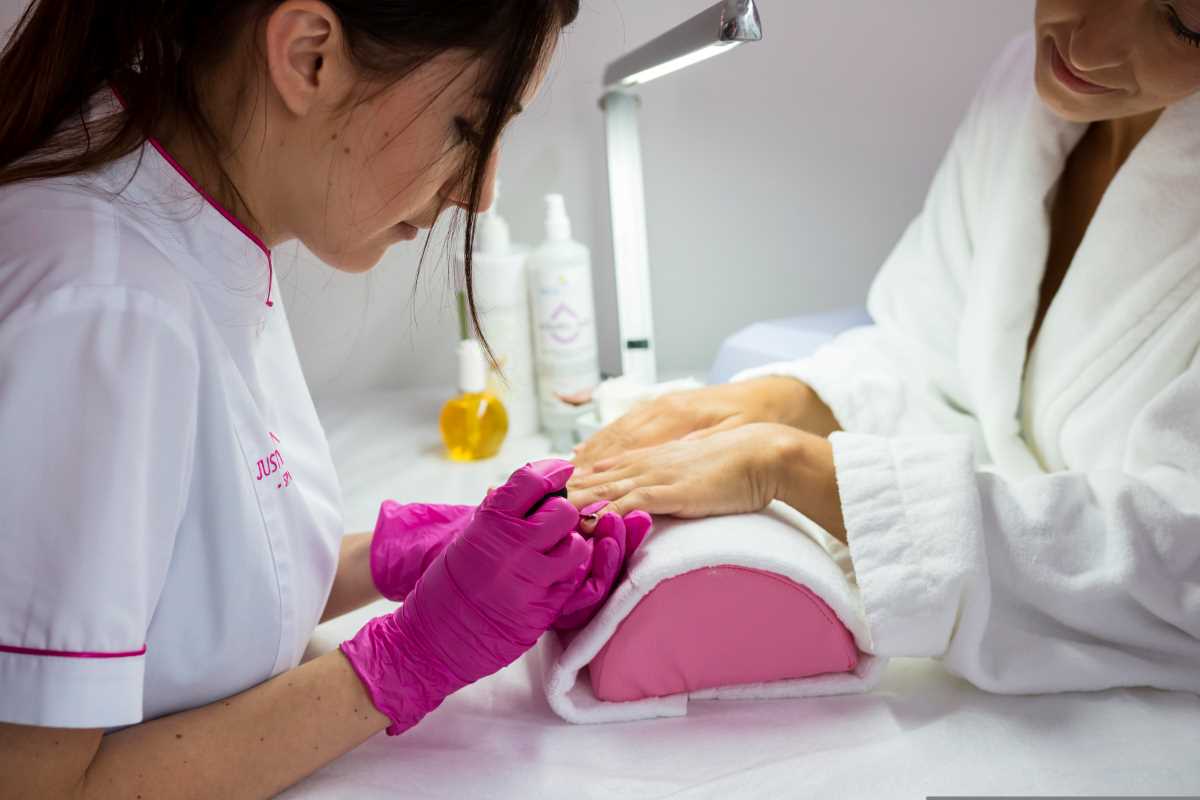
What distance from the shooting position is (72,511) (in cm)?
64

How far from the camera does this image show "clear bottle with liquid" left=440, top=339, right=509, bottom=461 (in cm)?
154

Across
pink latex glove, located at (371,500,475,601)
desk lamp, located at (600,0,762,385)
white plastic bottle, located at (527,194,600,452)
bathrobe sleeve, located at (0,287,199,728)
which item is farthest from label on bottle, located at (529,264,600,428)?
bathrobe sleeve, located at (0,287,199,728)

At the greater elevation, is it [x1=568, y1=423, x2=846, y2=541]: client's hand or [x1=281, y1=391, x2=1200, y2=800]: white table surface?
[x1=568, y1=423, x2=846, y2=541]: client's hand

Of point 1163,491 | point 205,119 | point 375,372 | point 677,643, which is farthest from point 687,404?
point 375,372

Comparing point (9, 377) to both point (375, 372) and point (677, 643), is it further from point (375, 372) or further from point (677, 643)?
point (375, 372)

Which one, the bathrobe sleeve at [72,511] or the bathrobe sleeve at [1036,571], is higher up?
the bathrobe sleeve at [72,511]

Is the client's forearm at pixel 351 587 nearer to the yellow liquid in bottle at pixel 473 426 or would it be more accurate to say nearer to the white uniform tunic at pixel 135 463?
the white uniform tunic at pixel 135 463

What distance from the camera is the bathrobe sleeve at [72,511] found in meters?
0.64

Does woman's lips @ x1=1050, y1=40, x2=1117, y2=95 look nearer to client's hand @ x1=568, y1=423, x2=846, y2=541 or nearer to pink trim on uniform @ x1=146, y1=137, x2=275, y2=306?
client's hand @ x1=568, y1=423, x2=846, y2=541

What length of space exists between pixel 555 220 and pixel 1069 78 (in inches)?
28.5

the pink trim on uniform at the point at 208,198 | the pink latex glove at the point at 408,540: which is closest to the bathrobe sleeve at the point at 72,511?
the pink trim on uniform at the point at 208,198

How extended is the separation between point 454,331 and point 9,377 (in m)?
1.26

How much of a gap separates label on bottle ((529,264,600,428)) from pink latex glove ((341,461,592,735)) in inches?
28.9

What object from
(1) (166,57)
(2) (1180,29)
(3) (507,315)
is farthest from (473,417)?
(2) (1180,29)
